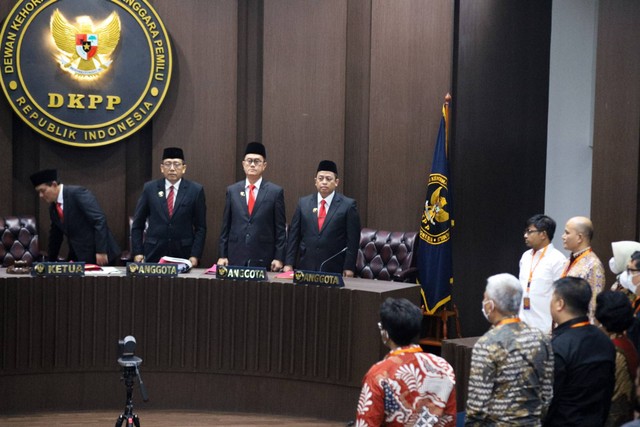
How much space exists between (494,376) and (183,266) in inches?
124

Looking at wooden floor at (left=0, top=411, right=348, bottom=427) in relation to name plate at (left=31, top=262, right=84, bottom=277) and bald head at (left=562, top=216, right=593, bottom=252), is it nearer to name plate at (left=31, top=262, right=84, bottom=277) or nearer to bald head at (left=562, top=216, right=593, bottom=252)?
name plate at (left=31, top=262, right=84, bottom=277)

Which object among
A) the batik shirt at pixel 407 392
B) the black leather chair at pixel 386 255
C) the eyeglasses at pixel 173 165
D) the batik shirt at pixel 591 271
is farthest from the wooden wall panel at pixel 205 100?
the batik shirt at pixel 407 392

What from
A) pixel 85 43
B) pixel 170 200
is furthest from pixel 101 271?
pixel 85 43

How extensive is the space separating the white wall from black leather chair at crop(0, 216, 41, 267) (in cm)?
426

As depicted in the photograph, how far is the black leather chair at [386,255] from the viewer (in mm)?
6707

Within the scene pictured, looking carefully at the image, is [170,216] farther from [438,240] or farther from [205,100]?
[438,240]

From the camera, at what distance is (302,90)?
7.27 m

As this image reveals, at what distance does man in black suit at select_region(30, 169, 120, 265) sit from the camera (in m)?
6.18

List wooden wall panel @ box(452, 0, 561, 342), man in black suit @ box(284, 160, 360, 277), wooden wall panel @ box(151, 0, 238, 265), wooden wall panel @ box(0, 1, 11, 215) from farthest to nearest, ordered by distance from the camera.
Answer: wooden wall panel @ box(151, 0, 238, 265) → wooden wall panel @ box(452, 0, 561, 342) → wooden wall panel @ box(0, 1, 11, 215) → man in black suit @ box(284, 160, 360, 277)

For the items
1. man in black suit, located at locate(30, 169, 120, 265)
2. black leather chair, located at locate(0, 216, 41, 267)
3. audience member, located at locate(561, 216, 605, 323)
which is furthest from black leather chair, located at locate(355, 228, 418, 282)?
black leather chair, located at locate(0, 216, 41, 267)

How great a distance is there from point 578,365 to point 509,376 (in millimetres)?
357

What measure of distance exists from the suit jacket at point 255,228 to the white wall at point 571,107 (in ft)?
8.86

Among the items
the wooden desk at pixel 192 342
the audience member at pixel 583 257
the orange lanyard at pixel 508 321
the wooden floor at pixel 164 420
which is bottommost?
the wooden floor at pixel 164 420

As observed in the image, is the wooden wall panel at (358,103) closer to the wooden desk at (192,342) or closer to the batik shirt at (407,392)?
the wooden desk at (192,342)
